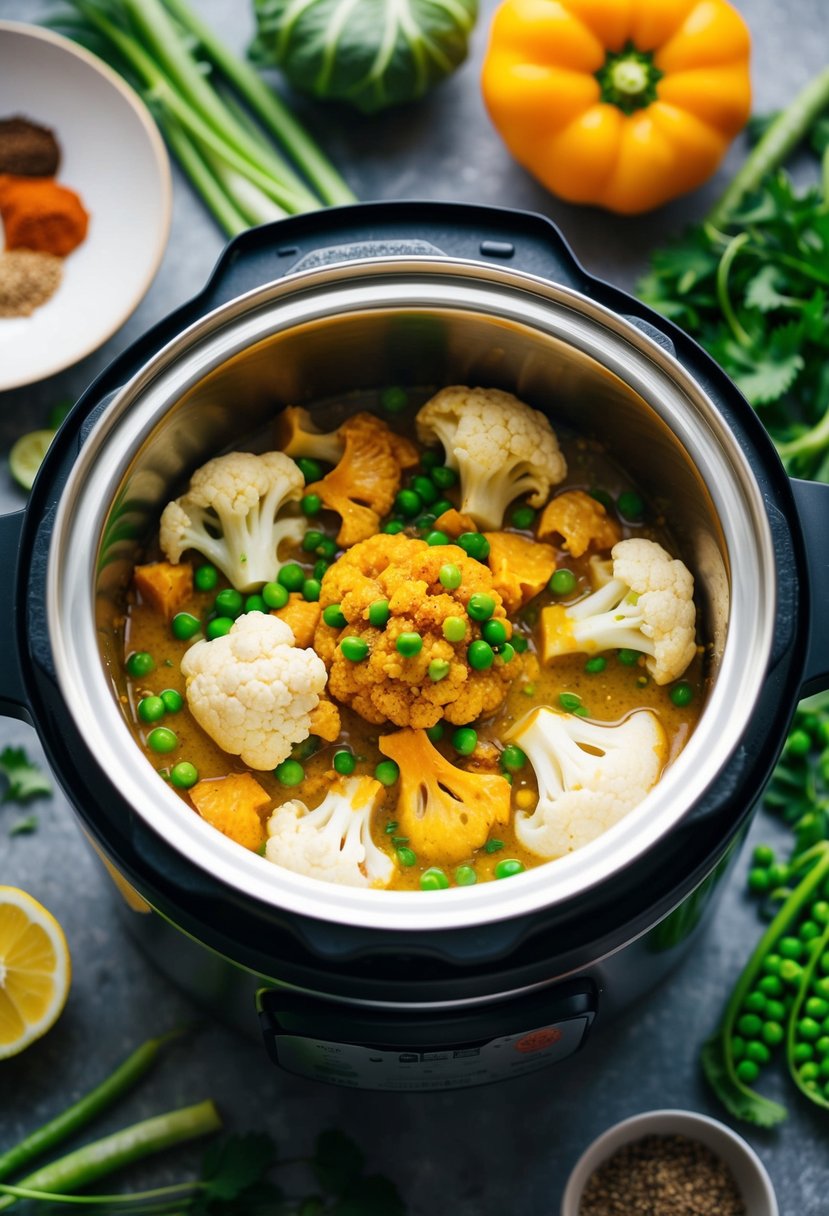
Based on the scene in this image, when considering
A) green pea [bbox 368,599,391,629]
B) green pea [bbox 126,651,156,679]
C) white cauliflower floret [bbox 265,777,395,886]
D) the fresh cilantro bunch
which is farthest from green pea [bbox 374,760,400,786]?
the fresh cilantro bunch

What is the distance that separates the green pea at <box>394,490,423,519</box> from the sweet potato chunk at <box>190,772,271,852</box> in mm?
586

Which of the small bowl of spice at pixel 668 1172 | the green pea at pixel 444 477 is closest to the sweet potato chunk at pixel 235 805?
the green pea at pixel 444 477

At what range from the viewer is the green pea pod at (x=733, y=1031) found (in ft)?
7.97

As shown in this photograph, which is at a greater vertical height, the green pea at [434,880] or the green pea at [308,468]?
the green pea at [308,468]

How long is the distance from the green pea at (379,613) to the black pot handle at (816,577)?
0.69m

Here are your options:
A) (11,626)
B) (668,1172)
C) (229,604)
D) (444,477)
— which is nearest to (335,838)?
(229,604)

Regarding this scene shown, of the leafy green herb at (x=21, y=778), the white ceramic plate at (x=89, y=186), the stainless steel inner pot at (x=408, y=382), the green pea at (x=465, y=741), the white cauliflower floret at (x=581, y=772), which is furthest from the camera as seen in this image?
the white ceramic plate at (x=89, y=186)

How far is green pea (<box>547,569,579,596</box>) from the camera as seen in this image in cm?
227

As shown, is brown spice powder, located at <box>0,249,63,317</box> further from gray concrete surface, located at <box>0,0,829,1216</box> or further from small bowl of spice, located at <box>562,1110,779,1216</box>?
small bowl of spice, located at <box>562,1110,779,1216</box>

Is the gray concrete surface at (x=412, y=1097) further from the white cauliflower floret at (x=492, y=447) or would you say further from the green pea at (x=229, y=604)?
the white cauliflower floret at (x=492, y=447)

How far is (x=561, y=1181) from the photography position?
8.10ft

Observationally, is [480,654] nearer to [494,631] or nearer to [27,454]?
[494,631]

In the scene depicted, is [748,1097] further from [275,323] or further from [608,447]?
[275,323]

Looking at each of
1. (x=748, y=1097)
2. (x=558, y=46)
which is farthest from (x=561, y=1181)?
(x=558, y=46)
